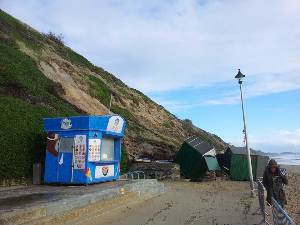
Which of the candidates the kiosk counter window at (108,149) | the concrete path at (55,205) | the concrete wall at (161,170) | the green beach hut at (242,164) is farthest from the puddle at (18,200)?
the green beach hut at (242,164)

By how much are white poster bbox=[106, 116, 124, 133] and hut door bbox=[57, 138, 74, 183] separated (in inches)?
65.2

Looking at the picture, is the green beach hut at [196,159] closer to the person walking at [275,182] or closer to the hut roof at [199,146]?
the hut roof at [199,146]

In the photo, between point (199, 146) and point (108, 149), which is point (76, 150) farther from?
point (199, 146)

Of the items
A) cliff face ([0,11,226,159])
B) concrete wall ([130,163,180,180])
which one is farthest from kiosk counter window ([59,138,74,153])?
concrete wall ([130,163,180,180])

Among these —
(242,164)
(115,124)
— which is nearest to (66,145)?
(115,124)

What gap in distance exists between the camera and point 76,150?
430 inches

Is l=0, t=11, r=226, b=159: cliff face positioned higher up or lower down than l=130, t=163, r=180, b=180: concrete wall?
higher up

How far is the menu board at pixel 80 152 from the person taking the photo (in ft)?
35.3

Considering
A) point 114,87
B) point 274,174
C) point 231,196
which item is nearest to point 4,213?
point 274,174

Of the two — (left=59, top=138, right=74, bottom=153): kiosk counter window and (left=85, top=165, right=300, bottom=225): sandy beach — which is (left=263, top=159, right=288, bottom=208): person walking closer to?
(left=85, top=165, right=300, bottom=225): sandy beach

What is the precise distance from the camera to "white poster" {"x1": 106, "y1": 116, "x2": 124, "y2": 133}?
11.9m

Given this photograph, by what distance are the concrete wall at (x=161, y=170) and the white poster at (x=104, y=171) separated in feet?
17.2

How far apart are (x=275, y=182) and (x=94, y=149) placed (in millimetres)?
6615

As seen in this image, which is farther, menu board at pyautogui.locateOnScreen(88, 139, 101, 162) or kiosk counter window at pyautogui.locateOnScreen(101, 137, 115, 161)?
kiosk counter window at pyautogui.locateOnScreen(101, 137, 115, 161)
